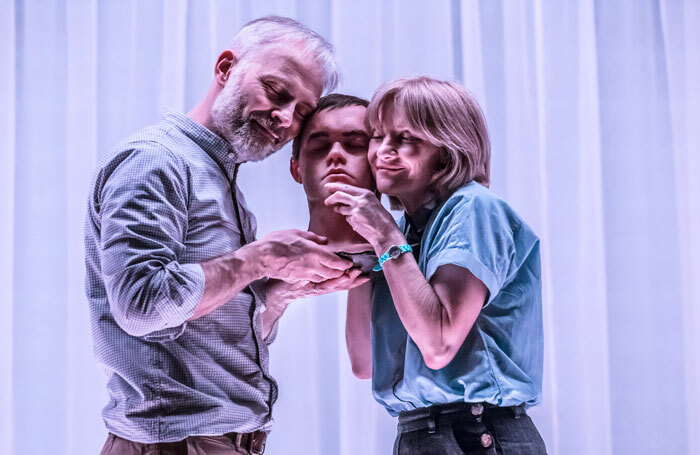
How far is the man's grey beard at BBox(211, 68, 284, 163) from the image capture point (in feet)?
5.48

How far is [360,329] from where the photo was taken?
1729 millimetres

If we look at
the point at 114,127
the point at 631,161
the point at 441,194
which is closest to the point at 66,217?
the point at 114,127

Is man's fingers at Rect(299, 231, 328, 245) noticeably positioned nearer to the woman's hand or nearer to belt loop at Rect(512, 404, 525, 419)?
the woman's hand

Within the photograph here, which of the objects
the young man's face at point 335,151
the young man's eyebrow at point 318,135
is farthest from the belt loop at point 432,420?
the young man's eyebrow at point 318,135

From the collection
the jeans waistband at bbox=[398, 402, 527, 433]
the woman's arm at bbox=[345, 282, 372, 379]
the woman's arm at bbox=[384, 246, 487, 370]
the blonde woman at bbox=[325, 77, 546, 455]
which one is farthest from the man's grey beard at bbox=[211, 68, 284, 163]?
the jeans waistband at bbox=[398, 402, 527, 433]

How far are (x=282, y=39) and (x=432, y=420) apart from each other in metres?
0.88

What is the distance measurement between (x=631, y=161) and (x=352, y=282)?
145cm

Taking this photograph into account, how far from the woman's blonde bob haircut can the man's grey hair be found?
1.01ft

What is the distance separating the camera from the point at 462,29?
2582mm

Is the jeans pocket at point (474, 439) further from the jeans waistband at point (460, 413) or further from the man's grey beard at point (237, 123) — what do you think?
the man's grey beard at point (237, 123)

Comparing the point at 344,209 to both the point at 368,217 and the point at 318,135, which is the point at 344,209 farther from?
the point at 318,135

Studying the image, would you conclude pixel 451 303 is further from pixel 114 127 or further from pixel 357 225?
pixel 114 127

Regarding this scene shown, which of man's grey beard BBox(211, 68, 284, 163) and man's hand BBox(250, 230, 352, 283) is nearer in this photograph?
man's hand BBox(250, 230, 352, 283)

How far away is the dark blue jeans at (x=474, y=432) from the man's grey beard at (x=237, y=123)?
0.67 meters
